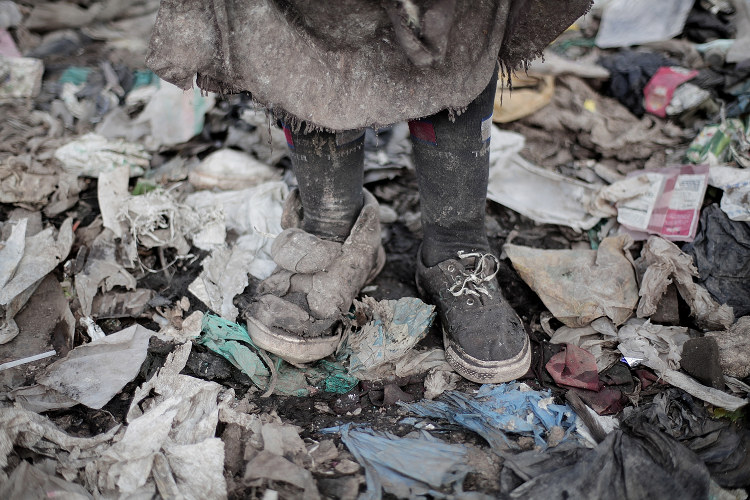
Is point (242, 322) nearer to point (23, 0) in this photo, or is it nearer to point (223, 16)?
point (223, 16)

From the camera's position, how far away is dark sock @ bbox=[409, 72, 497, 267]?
62.2 inches

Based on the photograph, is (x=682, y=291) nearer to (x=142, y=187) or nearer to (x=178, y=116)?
(x=142, y=187)

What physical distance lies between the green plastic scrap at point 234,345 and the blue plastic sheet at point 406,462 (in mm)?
308

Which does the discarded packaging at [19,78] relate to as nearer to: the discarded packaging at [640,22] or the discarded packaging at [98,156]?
the discarded packaging at [98,156]

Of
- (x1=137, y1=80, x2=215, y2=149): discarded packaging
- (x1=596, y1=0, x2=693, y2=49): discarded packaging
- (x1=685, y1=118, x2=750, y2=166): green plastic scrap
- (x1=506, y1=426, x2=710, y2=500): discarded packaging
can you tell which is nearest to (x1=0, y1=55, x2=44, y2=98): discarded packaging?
(x1=137, y1=80, x2=215, y2=149): discarded packaging

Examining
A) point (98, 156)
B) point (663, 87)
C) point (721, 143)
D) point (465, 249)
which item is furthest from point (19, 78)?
point (721, 143)

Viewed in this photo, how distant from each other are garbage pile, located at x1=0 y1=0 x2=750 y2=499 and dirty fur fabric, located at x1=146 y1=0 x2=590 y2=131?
44 centimetres

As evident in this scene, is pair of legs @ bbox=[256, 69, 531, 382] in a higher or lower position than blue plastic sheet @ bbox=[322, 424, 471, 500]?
higher

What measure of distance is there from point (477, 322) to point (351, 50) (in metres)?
0.87

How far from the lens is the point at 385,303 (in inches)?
70.5

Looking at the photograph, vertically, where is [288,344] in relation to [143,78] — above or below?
below

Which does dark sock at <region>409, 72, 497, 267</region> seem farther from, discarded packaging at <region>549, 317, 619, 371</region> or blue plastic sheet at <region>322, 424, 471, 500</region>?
blue plastic sheet at <region>322, 424, 471, 500</region>

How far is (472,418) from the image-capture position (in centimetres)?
151

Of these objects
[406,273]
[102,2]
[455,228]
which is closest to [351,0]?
[455,228]
